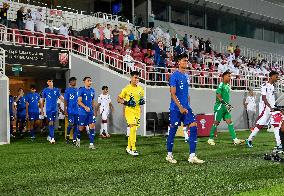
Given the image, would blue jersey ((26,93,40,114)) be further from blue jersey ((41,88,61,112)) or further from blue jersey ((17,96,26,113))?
blue jersey ((41,88,61,112))

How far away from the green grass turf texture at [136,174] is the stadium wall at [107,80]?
25.0 feet

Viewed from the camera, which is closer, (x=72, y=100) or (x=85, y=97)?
(x=85, y=97)

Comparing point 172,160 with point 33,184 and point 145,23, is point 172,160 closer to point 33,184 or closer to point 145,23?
point 33,184

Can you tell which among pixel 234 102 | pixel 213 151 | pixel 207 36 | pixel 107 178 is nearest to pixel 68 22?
pixel 234 102

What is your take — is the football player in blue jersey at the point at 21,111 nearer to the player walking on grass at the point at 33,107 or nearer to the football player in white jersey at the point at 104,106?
the player walking on grass at the point at 33,107

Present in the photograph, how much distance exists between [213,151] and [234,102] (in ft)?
39.6

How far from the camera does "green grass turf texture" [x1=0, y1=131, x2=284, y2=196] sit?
6.68m

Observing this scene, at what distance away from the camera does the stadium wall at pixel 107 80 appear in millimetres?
19766

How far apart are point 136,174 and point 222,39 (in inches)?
1260

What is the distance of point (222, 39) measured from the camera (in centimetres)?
3894

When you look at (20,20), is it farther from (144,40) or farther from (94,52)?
(144,40)

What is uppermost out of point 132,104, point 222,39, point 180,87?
point 222,39

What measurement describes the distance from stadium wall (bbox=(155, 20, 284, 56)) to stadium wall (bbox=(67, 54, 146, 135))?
42.3ft

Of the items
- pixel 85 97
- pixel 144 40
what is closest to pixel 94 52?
pixel 144 40
